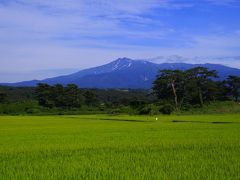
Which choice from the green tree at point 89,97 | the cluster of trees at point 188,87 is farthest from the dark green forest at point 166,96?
the green tree at point 89,97

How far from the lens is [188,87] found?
205 ft

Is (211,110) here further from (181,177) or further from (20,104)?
(181,177)

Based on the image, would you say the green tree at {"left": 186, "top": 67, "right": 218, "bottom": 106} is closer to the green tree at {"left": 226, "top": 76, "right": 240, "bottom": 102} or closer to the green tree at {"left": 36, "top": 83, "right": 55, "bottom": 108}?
the green tree at {"left": 226, "top": 76, "right": 240, "bottom": 102}

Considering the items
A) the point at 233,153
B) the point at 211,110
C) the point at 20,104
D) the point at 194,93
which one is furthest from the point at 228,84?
the point at 233,153

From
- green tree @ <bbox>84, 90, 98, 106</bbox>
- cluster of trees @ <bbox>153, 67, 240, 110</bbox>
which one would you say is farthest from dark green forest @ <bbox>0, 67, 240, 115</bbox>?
green tree @ <bbox>84, 90, 98, 106</bbox>

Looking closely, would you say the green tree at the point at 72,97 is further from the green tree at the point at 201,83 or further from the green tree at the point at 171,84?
the green tree at the point at 201,83

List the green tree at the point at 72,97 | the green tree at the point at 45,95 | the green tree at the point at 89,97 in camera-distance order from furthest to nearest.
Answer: the green tree at the point at 89,97, the green tree at the point at 72,97, the green tree at the point at 45,95

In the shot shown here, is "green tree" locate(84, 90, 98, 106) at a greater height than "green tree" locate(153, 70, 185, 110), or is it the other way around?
"green tree" locate(153, 70, 185, 110)

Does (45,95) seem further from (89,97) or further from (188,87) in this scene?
(188,87)

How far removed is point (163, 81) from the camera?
64.4 meters

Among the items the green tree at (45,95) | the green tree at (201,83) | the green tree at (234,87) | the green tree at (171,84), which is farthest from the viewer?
the green tree at (45,95)

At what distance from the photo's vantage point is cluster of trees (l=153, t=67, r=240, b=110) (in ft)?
206

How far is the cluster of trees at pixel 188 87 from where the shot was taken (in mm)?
62719

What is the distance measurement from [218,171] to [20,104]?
59438 mm
